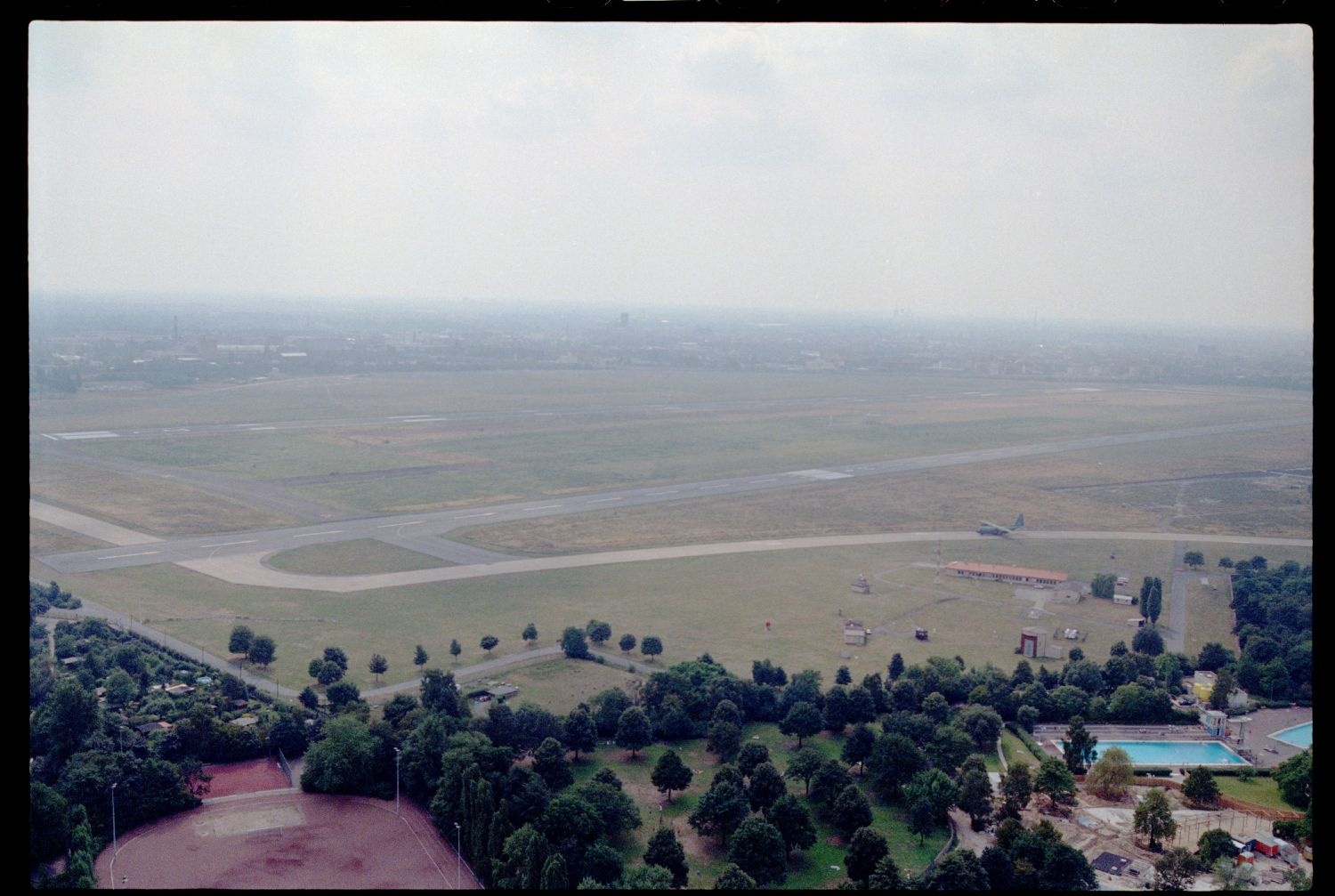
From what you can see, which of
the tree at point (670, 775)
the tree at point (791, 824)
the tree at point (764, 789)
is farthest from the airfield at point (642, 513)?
the tree at point (791, 824)

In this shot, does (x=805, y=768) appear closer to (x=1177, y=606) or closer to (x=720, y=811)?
(x=720, y=811)

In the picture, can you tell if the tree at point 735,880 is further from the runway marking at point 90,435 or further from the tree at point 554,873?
the runway marking at point 90,435

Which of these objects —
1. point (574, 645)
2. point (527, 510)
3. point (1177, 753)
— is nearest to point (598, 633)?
point (574, 645)

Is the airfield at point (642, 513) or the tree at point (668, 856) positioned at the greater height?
the airfield at point (642, 513)

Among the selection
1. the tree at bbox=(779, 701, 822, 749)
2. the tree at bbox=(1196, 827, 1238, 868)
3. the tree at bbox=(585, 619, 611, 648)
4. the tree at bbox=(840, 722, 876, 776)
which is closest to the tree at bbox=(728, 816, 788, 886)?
the tree at bbox=(840, 722, 876, 776)

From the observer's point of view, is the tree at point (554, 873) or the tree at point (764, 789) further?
the tree at point (764, 789)
